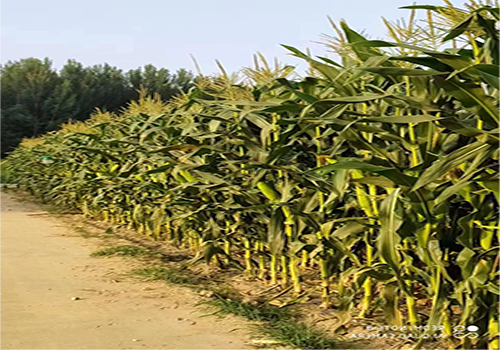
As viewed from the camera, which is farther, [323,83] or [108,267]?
[108,267]

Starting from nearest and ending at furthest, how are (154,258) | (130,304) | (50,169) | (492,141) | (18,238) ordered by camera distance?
1. (492,141)
2. (130,304)
3. (154,258)
4. (18,238)
5. (50,169)

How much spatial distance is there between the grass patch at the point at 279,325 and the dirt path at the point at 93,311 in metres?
0.12

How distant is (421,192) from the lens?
6.89ft

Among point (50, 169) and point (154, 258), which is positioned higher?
point (50, 169)

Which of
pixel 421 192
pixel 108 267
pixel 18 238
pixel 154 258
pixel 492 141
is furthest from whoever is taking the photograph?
pixel 18 238

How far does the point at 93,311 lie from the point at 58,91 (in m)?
29.5

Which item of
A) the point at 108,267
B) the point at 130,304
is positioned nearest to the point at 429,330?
the point at 130,304

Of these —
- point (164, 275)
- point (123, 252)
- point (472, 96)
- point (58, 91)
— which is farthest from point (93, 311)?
point (58, 91)

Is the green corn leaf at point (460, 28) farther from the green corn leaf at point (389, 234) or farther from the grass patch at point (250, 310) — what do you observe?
the grass patch at point (250, 310)

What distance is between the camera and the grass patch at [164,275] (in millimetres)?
3871

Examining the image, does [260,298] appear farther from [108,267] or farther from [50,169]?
[50,169]

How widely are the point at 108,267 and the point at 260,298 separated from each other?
1440 millimetres

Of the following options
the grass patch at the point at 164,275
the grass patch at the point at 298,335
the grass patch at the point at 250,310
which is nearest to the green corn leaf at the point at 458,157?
the grass patch at the point at 298,335

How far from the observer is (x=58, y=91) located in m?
30.5
